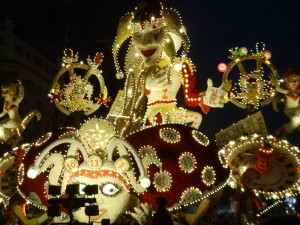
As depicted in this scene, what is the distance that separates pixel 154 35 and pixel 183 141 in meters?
2.51

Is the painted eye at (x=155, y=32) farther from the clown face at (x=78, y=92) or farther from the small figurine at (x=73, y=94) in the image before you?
the clown face at (x=78, y=92)

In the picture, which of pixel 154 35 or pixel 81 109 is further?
pixel 81 109

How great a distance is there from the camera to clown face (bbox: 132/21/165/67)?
344 inches

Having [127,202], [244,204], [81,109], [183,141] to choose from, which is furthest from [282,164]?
[81,109]

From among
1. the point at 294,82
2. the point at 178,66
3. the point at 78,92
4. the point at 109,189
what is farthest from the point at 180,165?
the point at 78,92

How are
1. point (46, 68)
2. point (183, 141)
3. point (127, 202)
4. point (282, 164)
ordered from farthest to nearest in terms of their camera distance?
point (46, 68)
point (282, 164)
point (183, 141)
point (127, 202)

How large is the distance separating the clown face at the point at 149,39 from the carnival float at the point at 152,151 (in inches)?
0.9

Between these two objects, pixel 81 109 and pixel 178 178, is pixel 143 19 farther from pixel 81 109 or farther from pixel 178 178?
pixel 178 178

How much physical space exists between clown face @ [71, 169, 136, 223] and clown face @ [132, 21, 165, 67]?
3065mm

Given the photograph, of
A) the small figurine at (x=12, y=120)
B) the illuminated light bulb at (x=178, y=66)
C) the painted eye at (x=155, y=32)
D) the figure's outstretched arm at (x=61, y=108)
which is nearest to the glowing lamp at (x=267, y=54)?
the illuminated light bulb at (x=178, y=66)

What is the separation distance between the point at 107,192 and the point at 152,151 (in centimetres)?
110

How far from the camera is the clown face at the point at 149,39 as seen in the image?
28.7 ft

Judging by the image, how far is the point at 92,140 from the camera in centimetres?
713

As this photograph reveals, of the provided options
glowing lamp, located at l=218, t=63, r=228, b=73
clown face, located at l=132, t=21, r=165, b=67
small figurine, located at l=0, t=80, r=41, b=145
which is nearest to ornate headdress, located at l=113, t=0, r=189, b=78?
clown face, located at l=132, t=21, r=165, b=67
